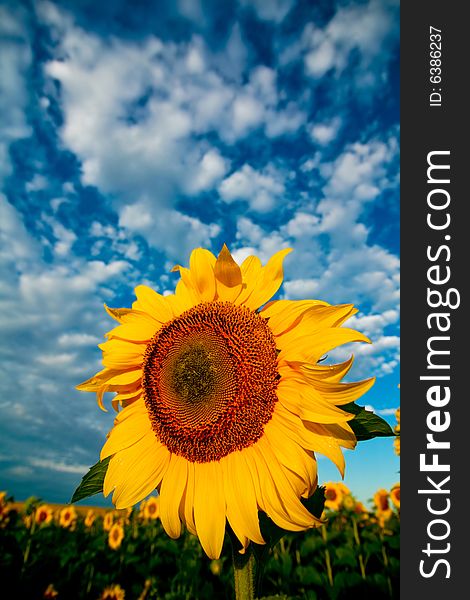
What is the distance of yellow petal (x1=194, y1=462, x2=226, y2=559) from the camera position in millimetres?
1911

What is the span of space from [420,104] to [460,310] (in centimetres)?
135

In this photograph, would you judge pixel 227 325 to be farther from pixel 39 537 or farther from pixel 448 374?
pixel 39 537

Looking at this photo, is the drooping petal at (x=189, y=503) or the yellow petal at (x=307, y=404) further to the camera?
the drooping petal at (x=189, y=503)

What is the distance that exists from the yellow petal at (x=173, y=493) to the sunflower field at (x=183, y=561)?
3.59m

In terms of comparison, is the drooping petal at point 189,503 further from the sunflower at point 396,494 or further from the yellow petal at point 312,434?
the sunflower at point 396,494

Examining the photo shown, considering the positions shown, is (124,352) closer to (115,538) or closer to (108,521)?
(115,538)

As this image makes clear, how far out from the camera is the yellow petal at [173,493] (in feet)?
6.58

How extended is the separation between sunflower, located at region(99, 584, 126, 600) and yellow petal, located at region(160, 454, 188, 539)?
6.30m

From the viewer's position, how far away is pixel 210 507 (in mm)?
1954

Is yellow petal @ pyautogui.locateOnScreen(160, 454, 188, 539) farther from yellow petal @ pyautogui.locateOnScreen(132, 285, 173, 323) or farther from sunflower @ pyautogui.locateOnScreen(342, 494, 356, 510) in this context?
sunflower @ pyautogui.locateOnScreen(342, 494, 356, 510)

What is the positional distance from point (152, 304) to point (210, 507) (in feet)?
3.12

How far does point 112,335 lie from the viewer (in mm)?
2268

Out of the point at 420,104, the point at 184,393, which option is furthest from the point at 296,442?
the point at 420,104

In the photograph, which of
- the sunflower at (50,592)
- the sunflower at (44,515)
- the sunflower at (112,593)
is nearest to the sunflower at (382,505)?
the sunflower at (112,593)
